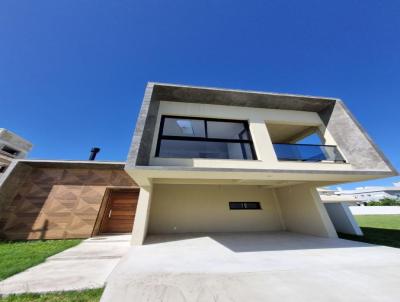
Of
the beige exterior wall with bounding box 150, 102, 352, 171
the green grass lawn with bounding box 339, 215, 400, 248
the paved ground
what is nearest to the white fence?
the green grass lawn with bounding box 339, 215, 400, 248

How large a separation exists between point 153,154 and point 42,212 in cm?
573

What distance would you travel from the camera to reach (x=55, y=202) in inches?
239

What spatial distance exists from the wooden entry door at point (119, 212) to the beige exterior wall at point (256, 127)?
12.5 feet

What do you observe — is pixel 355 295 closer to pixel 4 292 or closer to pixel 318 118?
pixel 4 292

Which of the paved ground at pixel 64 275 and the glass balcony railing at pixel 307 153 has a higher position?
the glass balcony railing at pixel 307 153

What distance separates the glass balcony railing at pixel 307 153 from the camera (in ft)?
15.3

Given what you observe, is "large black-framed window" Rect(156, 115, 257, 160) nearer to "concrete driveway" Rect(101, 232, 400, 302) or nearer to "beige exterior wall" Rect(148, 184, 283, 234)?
"concrete driveway" Rect(101, 232, 400, 302)

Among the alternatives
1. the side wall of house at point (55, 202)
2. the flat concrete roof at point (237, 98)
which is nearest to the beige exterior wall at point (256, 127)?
the flat concrete roof at point (237, 98)

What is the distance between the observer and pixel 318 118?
5.72 meters

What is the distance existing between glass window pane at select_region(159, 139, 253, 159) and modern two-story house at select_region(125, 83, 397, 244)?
0.09ft

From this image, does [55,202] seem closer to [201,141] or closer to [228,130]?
[201,141]

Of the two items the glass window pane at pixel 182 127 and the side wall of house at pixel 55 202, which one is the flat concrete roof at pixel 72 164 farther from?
the glass window pane at pixel 182 127

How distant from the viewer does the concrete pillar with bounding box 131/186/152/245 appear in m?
4.31

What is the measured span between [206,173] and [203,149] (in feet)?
3.13
